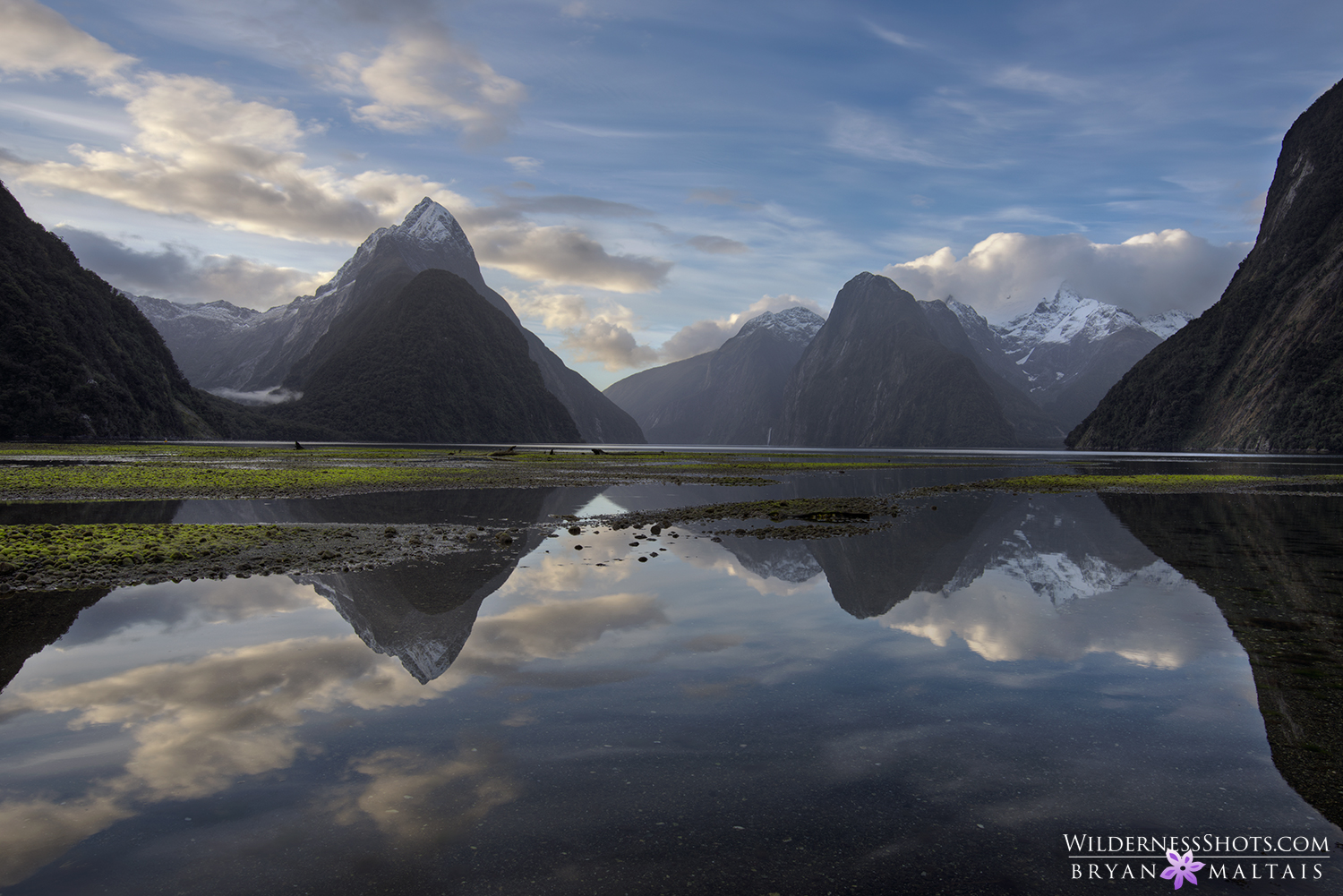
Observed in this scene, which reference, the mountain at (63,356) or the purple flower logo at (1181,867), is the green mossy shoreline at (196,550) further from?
the mountain at (63,356)

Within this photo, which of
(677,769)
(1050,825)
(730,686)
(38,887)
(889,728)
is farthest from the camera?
(730,686)

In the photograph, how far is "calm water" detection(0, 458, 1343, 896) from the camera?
5750 mm

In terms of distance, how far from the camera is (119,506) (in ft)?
103

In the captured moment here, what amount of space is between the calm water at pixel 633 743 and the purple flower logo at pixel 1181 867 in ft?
0.36

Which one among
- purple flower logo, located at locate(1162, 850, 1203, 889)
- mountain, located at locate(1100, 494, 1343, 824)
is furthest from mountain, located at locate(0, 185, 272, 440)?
purple flower logo, located at locate(1162, 850, 1203, 889)

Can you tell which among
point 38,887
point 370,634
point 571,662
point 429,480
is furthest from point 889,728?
point 429,480

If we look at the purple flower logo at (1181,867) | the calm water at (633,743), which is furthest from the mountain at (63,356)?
the purple flower logo at (1181,867)

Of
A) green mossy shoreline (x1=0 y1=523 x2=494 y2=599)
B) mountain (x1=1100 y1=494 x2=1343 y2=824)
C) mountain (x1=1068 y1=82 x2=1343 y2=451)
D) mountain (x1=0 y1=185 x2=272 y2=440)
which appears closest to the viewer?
mountain (x1=1100 y1=494 x2=1343 y2=824)

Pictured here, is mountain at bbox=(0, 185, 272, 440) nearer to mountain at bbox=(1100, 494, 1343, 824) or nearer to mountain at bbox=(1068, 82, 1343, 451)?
mountain at bbox=(1100, 494, 1343, 824)

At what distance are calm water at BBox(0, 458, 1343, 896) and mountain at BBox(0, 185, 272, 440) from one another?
175 meters

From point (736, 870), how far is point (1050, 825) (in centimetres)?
295

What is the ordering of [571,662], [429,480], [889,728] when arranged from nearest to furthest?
[889,728] < [571,662] < [429,480]

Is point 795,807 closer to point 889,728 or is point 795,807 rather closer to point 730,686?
point 889,728

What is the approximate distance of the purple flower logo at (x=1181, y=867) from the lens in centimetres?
568
